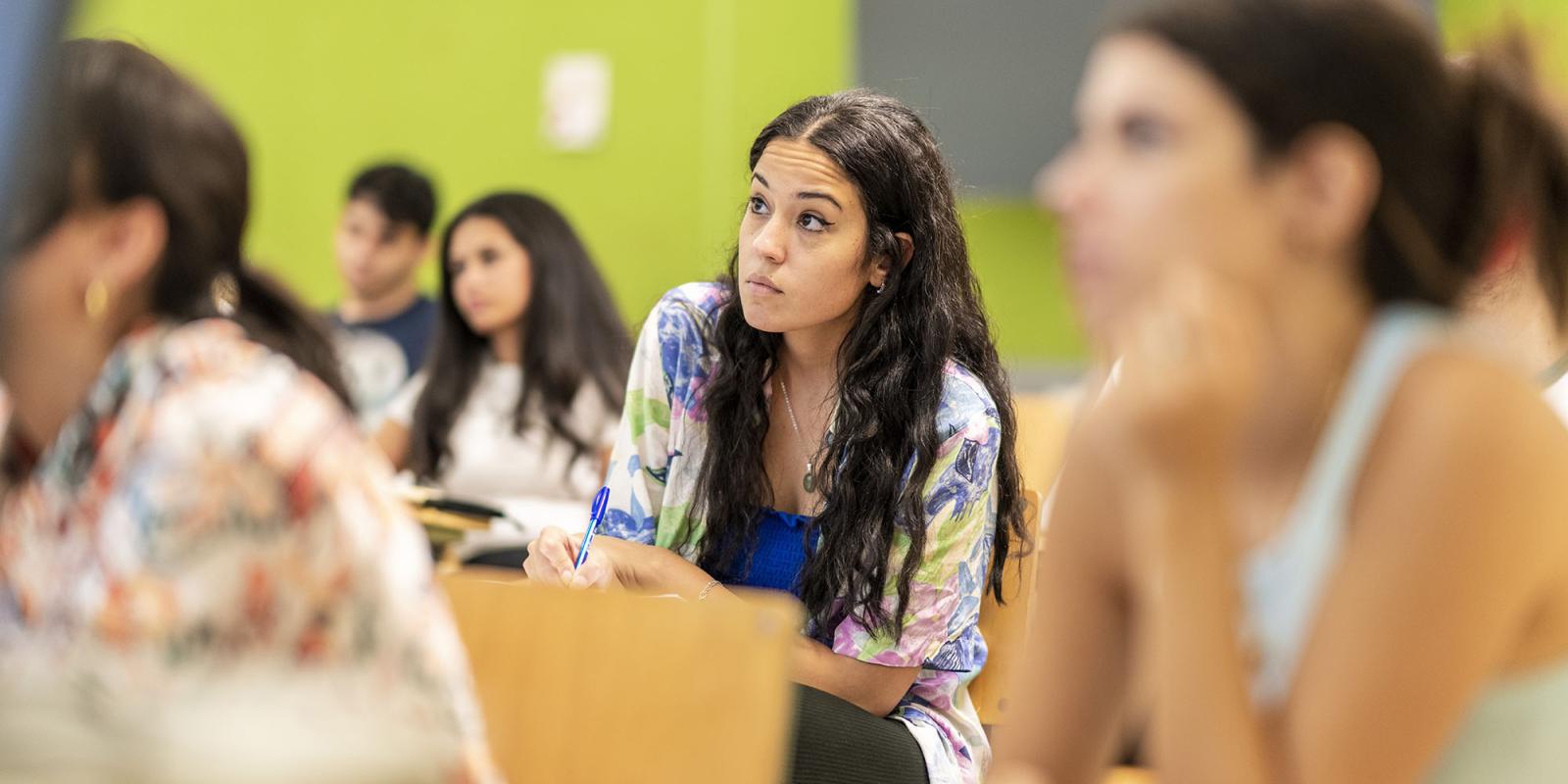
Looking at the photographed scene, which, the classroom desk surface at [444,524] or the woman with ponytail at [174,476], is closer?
the woman with ponytail at [174,476]

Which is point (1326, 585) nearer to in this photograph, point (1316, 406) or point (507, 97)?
point (1316, 406)

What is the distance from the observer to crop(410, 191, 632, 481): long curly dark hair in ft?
11.1

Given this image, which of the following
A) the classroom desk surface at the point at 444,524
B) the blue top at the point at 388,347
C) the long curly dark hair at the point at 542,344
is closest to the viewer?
the classroom desk surface at the point at 444,524

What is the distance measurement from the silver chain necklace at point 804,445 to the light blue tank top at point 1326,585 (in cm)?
103

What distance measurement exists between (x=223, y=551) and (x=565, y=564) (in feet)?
3.07

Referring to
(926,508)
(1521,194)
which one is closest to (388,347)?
(926,508)

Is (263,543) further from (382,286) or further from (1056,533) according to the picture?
(382,286)

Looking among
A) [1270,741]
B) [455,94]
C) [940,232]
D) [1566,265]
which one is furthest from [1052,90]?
[1270,741]

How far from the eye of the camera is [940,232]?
2.02 m

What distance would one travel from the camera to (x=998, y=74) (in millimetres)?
4105

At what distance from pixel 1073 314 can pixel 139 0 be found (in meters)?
4.24

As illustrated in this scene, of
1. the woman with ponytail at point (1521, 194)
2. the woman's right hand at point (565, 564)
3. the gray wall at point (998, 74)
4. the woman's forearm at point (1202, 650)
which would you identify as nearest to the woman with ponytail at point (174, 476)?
the woman's forearm at point (1202, 650)

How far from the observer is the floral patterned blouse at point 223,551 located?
3.11 ft

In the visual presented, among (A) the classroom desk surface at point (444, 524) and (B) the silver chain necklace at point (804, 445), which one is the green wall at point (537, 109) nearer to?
(A) the classroom desk surface at point (444, 524)
